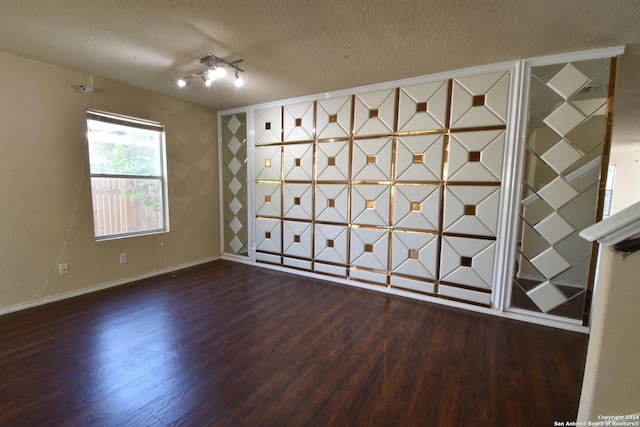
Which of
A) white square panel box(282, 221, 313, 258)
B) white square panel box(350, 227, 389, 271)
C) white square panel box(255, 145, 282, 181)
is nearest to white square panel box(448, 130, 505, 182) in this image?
white square panel box(350, 227, 389, 271)

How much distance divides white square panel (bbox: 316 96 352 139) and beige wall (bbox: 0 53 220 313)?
2218 mm

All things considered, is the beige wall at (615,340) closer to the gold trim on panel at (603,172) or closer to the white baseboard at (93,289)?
the gold trim on panel at (603,172)

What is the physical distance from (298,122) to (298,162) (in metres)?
0.58

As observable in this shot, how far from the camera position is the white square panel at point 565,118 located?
8.48ft

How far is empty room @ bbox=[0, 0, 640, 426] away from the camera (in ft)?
5.80

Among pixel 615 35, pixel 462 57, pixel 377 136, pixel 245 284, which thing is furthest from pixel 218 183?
pixel 615 35

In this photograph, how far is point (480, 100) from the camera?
2.96 metres

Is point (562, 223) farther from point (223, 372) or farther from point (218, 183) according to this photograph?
point (218, 183)

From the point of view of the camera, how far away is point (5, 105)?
2709mm

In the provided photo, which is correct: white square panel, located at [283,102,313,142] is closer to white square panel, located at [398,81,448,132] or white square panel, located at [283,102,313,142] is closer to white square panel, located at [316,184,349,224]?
white square panel, located at [316,184,349,224]

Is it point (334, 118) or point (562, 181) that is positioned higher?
point (334, 118)

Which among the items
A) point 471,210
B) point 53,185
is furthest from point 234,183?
point 471,210

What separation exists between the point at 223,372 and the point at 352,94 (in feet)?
11.1

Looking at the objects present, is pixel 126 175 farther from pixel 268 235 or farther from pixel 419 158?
pixel 419 158
